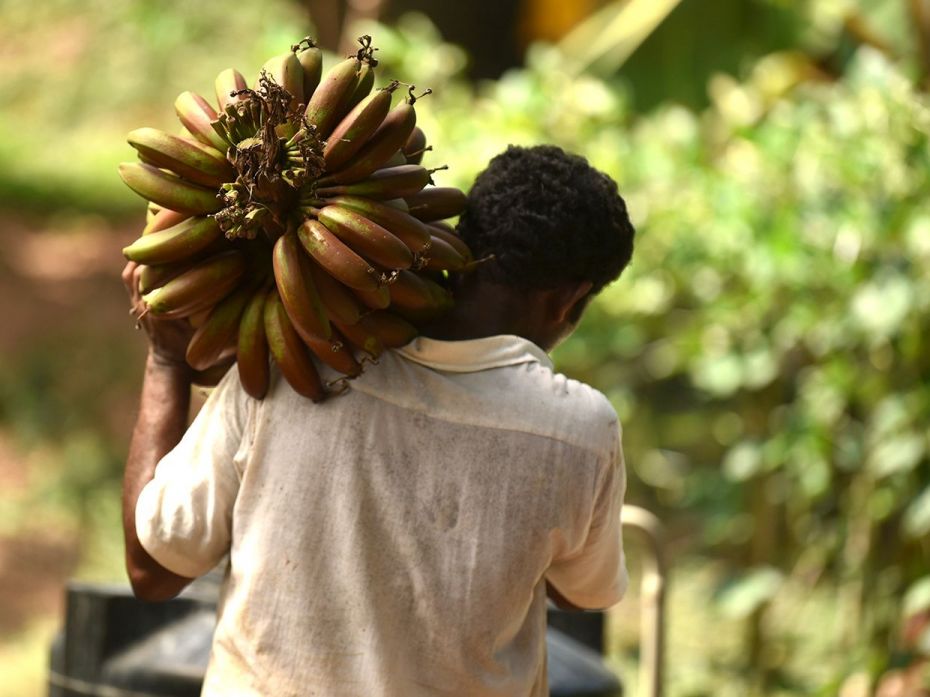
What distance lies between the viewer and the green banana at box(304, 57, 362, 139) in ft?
6.64

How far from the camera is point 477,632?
204cm

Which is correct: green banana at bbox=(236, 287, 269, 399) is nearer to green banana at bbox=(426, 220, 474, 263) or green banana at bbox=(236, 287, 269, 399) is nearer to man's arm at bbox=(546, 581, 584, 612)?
green banana at bbox=(426, 220, 474, 263)

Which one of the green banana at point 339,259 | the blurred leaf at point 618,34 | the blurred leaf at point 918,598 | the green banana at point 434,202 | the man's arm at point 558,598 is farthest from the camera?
the blurred leaf at point 618,34

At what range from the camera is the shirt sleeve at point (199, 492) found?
2.05m

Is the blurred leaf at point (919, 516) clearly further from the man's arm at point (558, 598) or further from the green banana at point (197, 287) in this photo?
Result: the green banana at point (197, 287)

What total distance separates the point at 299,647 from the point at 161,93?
A: 40.0ft

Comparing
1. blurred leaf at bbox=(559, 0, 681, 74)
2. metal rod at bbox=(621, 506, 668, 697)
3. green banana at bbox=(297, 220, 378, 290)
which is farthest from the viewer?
blurred leaf at bbox=(559, 0, 681, 74)

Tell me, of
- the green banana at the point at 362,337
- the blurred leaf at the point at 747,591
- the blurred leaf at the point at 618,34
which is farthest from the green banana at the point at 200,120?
the blurred leaf at the point at 618,34

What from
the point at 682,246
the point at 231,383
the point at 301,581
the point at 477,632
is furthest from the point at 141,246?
the point at 682,246

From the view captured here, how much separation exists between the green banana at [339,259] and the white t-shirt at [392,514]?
0.17m

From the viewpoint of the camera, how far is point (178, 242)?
2027 mm

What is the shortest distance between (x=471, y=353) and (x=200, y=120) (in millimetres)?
523

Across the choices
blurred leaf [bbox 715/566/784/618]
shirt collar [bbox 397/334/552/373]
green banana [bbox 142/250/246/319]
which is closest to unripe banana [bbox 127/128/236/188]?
green banana [bbox 142/250/246/319]

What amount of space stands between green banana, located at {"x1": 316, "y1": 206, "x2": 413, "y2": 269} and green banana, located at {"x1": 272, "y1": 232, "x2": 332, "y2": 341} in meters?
0.06
